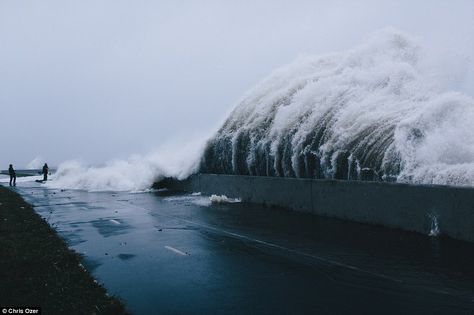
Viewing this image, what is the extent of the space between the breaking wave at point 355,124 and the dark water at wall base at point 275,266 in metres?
2.73

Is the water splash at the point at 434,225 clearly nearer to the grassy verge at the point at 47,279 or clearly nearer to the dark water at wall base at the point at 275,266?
the dark water at wall base at the point at 275,266

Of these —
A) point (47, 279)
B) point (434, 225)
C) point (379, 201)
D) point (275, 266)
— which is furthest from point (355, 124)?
point (47, 279)

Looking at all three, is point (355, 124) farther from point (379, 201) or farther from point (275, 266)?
point (275, 266)

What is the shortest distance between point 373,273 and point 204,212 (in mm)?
10114

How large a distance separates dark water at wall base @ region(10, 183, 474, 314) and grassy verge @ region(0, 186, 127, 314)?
0.35 metres

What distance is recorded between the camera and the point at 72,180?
151 feet

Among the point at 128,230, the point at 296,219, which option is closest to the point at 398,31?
the point at 296,219

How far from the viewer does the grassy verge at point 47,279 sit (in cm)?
632

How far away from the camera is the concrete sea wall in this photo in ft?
34.9

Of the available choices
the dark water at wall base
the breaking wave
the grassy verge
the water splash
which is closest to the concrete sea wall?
the water splash

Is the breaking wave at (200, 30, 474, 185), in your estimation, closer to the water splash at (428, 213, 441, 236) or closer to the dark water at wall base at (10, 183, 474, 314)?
the water splash at (428, 213, 441, 236)

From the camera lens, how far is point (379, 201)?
13.2m

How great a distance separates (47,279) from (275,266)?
3.64 meters

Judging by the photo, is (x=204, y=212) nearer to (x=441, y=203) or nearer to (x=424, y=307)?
(x=441, y=203)
